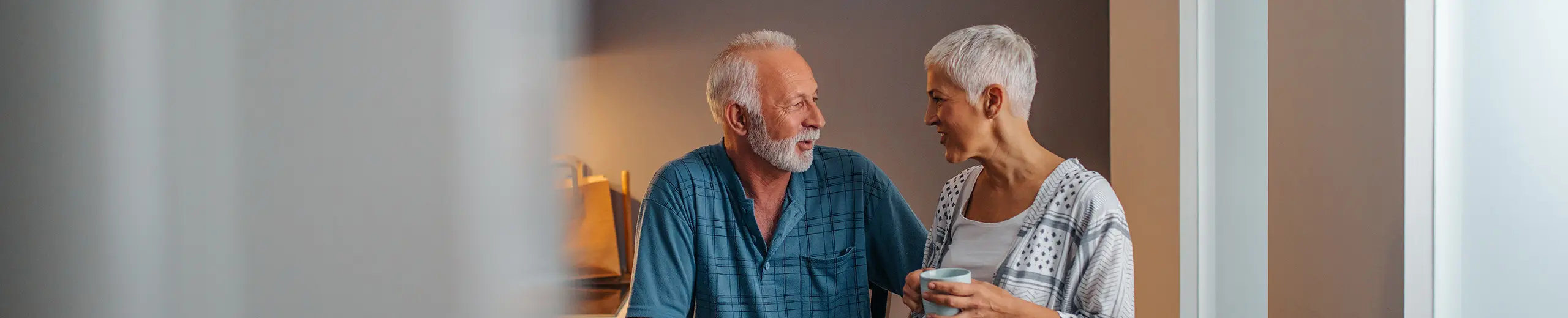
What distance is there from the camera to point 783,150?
142 cm

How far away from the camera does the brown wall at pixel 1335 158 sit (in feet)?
4.07

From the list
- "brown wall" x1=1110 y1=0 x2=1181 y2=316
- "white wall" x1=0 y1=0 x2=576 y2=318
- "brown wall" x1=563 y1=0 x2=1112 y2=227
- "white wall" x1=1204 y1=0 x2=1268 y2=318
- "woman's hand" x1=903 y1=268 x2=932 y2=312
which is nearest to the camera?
"white wall" x1=0 y1=0 x2=576 y2=318

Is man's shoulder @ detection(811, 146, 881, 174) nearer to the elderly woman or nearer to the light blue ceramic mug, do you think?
the elderly woman

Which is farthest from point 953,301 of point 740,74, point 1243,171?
point 1243,171

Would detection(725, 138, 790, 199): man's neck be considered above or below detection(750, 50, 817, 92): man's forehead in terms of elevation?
below

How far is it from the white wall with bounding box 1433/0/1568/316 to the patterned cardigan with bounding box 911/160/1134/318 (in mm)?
537

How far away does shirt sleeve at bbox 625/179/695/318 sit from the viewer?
134 cm

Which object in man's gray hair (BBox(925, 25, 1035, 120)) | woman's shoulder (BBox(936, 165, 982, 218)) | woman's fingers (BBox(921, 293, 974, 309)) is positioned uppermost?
man's gray hair (BBox(925, 25, 1035, 120))

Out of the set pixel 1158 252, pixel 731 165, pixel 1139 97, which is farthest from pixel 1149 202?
pixel 731 165

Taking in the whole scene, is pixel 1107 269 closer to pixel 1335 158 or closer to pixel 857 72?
pixel 1335 158

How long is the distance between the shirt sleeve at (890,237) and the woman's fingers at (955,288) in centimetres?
45

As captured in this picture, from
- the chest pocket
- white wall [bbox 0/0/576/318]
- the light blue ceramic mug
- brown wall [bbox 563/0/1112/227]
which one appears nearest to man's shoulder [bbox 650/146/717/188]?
the chest pocket

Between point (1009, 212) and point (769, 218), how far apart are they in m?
0.44

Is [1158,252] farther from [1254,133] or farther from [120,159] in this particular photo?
[120,159]
